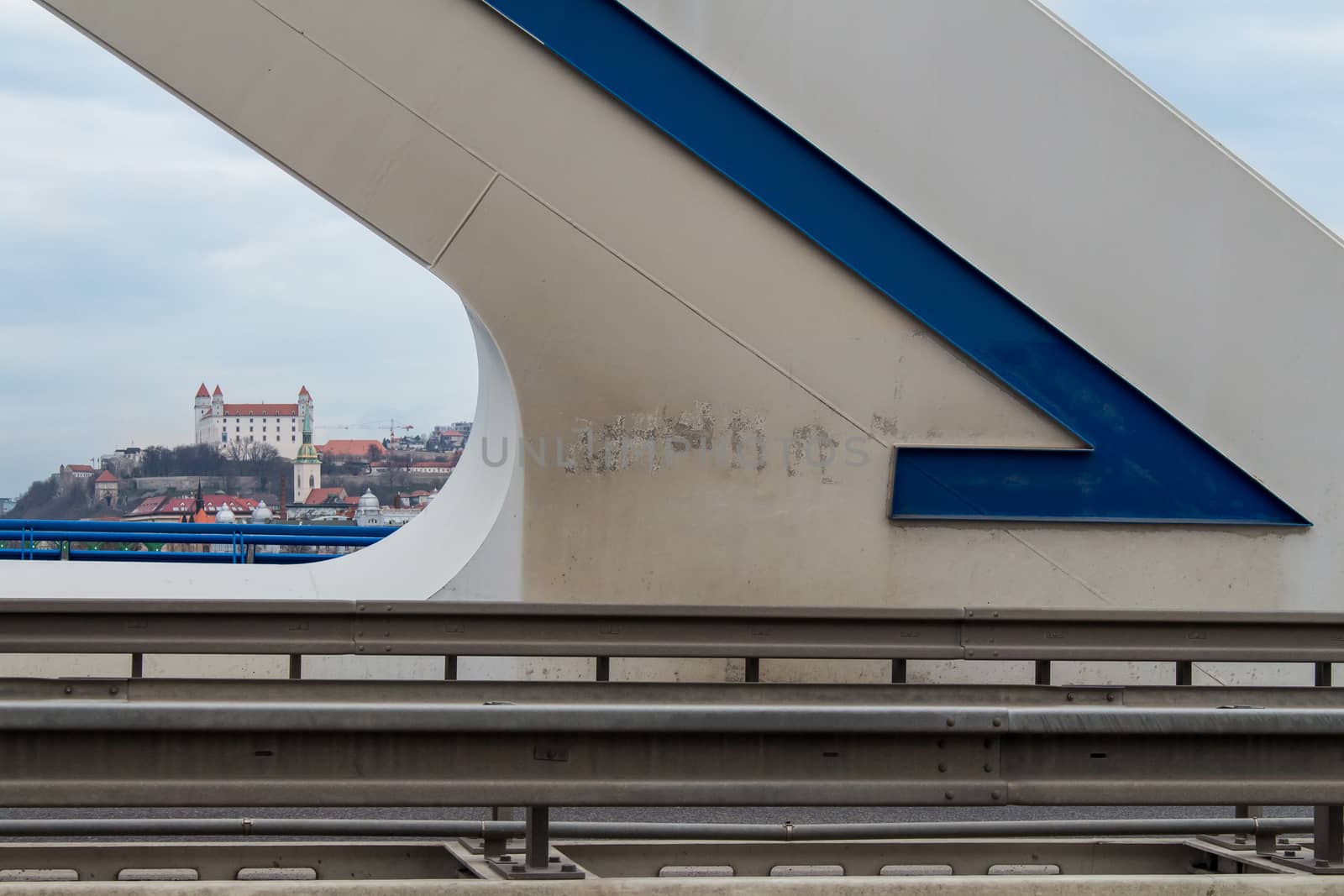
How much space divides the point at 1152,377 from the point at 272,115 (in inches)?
251

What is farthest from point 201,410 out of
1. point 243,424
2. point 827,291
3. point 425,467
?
point 827,291

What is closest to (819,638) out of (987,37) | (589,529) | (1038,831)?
(589,529)

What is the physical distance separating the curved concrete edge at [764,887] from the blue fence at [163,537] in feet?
35.4

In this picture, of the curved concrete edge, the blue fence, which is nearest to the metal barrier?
the curved concrete edge

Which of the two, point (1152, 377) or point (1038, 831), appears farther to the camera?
point (1152, 377)

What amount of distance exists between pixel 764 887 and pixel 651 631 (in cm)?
436

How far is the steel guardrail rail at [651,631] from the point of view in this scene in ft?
25.4

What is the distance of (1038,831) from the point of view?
5.29 metres

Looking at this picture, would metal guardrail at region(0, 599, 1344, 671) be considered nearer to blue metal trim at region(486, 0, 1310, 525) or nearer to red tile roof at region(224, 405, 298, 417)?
blue metal trim at region(486, 0, 1310, 525)

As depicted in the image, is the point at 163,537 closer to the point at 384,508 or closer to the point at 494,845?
the point at 384,508

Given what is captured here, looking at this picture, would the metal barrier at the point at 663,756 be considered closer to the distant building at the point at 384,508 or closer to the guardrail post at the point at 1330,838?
the guardrail post at the point at 1330,838

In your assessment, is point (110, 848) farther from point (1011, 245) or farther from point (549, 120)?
point (1011, 245)

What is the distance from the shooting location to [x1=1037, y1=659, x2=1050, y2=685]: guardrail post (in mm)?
7863

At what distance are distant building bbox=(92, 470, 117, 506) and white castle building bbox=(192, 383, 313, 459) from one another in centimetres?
332
